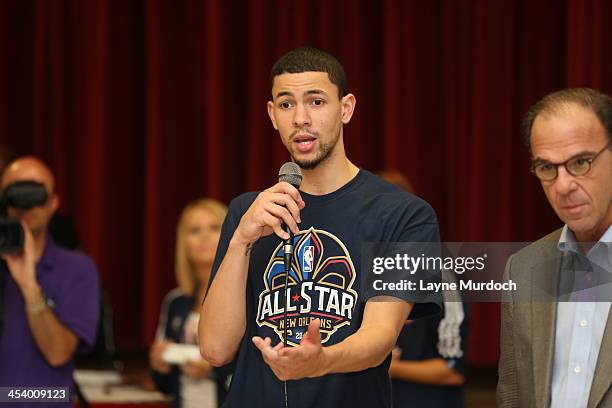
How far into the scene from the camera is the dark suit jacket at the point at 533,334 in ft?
7.29

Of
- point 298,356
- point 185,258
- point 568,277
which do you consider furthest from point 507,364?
point 185,258

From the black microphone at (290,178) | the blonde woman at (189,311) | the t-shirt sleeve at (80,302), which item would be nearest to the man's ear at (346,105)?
the black microphone at (290,178)

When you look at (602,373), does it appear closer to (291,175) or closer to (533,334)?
(533,334)

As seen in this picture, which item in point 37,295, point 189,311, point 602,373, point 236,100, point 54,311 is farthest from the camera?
point 236,100

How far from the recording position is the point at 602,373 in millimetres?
2168

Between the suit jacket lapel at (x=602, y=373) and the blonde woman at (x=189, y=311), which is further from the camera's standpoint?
the blonde woman at (x=189, y=311)

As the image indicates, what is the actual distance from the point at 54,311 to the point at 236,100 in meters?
3.16

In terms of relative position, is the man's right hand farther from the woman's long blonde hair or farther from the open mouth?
the woman's long blonde hair

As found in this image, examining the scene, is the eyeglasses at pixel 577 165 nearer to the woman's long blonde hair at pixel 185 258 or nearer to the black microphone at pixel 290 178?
the black microphone at pixel 290 178

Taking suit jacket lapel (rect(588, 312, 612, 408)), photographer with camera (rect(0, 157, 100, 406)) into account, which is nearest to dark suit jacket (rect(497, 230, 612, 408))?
suit jacket lapel (rect(588, 312, 612, 408))

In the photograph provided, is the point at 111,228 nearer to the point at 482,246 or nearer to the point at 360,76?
the point at 360,76

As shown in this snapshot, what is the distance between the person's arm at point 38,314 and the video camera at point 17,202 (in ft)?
0.11

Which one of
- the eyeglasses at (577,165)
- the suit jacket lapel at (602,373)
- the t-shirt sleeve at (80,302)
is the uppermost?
the eyeglasses at (577,165)

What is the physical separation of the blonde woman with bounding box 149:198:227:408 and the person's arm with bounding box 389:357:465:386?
763 millimetres
